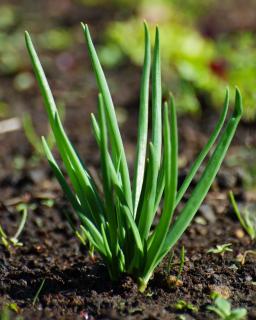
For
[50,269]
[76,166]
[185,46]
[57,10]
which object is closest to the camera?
[76,166]

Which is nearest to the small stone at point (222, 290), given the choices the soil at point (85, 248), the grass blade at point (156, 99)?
the soil at point (85, 248)

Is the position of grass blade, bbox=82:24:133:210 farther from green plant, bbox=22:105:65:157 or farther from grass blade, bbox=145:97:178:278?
green plant, bbox=22:105:65:157

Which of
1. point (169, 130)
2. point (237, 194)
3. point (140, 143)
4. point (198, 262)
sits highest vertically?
point (169, 130)

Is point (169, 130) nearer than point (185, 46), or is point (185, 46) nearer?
point (169, 130)

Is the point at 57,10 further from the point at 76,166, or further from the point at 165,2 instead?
the point at 76,166

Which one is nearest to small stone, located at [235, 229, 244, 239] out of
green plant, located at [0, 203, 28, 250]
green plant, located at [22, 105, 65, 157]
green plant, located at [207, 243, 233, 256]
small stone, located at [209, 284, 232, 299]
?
green plant, located at [207, 243, 233, 256]

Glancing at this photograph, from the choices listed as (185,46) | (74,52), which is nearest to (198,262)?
(185,46)

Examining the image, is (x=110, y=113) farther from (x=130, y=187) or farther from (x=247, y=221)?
(x=247, y=221)

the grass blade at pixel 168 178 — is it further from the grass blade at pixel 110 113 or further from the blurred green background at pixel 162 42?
the blurred green background at pixel 162 42
